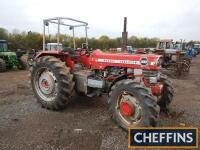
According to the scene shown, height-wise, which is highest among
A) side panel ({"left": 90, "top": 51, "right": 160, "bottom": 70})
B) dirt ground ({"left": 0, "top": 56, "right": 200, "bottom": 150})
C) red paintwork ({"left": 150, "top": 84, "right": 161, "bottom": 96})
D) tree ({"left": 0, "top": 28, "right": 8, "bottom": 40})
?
tree ({"left": 0, "top": 28, "right": 8, "bottom": 40})

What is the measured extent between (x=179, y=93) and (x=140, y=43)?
50.3 meters

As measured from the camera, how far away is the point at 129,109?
15.6ft

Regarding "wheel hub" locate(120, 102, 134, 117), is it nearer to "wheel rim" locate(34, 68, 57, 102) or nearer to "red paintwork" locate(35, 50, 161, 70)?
"red paintwork" locate(35, 50, 161, 70)

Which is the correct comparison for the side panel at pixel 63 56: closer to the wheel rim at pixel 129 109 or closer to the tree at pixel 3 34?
the wheel rim at pixel 129 109

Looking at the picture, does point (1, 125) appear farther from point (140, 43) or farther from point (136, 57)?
point (140, 43)

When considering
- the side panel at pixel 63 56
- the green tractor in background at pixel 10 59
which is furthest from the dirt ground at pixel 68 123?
the green tractor in background at pixel 10 59

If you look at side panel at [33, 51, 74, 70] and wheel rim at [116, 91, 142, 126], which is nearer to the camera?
wheel rim at [116, 91, 142, 126]

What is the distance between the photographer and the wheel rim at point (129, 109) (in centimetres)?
472

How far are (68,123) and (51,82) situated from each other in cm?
135

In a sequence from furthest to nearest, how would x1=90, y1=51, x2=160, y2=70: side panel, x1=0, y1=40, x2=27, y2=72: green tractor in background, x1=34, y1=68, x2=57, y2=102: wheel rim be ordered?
x1=0, y1=40, x2=27, y2=72: green tractor in background, x1=34, y1=68, x2=57, y2=102: wheel rim, x1=90, y1=51, x2=160, y2=70: side panel

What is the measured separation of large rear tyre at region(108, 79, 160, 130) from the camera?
4438 mm

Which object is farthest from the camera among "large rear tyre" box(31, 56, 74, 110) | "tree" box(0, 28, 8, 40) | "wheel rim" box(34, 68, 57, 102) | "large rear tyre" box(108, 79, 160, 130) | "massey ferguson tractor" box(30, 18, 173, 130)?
"tree" box(0, 28, 8, 40)

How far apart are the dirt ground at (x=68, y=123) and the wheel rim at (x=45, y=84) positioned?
36 centimetres

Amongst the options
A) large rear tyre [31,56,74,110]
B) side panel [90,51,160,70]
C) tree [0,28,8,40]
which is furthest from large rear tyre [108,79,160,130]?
tree [0,28,8,40]
